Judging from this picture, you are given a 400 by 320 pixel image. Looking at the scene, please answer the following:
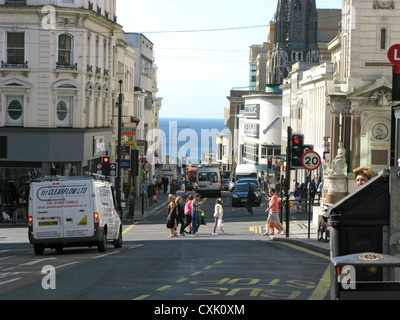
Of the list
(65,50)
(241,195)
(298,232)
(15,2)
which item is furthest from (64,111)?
(298,232)

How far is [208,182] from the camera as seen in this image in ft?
226

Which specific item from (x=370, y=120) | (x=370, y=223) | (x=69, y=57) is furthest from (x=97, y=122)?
(x=370, y=223)

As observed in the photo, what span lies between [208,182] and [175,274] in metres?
52.7

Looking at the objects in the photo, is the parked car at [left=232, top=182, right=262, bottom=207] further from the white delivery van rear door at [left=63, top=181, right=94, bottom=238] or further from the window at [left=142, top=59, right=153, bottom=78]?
the window at [left=142, top=59, right=153, bottom=78]

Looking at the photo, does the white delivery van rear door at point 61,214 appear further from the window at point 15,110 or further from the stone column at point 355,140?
the window at point 15,110

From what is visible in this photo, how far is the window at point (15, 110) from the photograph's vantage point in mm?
45375

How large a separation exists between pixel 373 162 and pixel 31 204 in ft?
63.1

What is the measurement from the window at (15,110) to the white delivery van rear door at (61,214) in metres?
23.4

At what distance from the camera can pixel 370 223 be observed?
8.98 metres

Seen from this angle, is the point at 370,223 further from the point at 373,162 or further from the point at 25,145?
the point at 25,145
